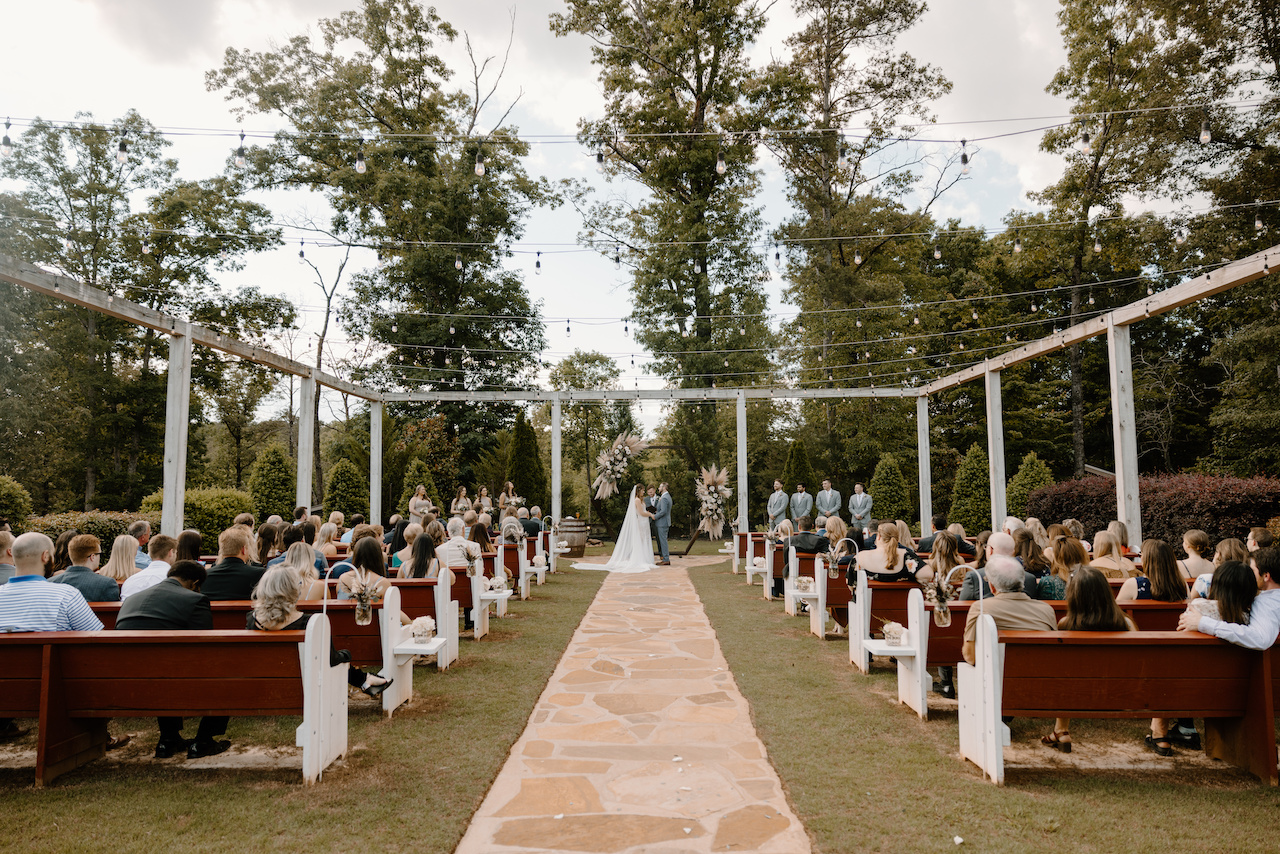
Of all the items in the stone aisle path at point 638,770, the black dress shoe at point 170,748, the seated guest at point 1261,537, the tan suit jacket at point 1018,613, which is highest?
the seated guest at point 1261,537

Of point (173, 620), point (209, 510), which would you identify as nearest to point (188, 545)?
point (173, 620)

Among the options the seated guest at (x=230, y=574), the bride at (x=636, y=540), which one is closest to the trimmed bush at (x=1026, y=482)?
the bride at (x=636, y=540)

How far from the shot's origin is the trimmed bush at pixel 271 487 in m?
16.0

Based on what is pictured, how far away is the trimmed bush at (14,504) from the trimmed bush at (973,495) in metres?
17.6

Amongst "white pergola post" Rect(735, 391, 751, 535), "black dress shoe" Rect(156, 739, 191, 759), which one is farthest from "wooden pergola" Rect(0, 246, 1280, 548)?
"black dress shoe" Rect(156, 739, 191, 759)

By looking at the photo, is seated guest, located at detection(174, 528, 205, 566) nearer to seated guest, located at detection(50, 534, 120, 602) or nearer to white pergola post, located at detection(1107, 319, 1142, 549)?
seated guest, located at detection(50, 534, 120, 602)

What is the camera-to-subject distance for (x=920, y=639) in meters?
4.98

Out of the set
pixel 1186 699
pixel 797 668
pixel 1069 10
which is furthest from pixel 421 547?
pixel 1069 10

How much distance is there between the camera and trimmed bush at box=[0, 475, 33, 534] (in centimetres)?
1024

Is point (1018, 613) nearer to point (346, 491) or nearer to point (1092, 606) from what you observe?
point (1092, 606)

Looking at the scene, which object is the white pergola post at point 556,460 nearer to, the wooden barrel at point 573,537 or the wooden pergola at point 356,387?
the wooden barrel at point 573,537

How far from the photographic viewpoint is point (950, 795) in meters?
3.64

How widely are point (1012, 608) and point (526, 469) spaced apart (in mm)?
18137

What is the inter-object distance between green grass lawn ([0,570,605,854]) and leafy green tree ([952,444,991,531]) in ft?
48.7
